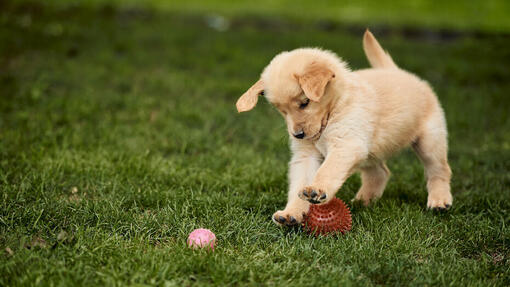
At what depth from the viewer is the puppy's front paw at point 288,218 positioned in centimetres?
305

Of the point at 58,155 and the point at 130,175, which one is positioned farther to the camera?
the point at 58,155

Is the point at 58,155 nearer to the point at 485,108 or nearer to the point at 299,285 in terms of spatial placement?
the point at 299,285

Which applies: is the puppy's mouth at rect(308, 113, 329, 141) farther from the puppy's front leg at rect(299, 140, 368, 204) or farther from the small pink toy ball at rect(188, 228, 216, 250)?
the small pink toy ball at rect(188, 228, 216, 250)

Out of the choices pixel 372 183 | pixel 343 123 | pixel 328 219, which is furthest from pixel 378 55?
pixel 328 219

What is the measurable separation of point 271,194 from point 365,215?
0.70 m

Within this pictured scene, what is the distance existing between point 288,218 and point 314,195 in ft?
0.97

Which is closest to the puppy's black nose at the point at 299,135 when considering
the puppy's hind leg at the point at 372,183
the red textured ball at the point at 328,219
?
the red textured ball at the point at 328,219

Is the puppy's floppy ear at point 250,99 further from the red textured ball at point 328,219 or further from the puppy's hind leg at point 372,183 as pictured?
the puppy's hind leg at point 372,183

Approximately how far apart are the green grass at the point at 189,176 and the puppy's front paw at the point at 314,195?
9.8 inches

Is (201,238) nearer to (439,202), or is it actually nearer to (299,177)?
(299,177)

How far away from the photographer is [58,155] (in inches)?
161

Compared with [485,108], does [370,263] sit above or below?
above

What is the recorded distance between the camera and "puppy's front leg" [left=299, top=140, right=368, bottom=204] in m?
2.84

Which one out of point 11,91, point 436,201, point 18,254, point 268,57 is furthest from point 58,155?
point 268,57
